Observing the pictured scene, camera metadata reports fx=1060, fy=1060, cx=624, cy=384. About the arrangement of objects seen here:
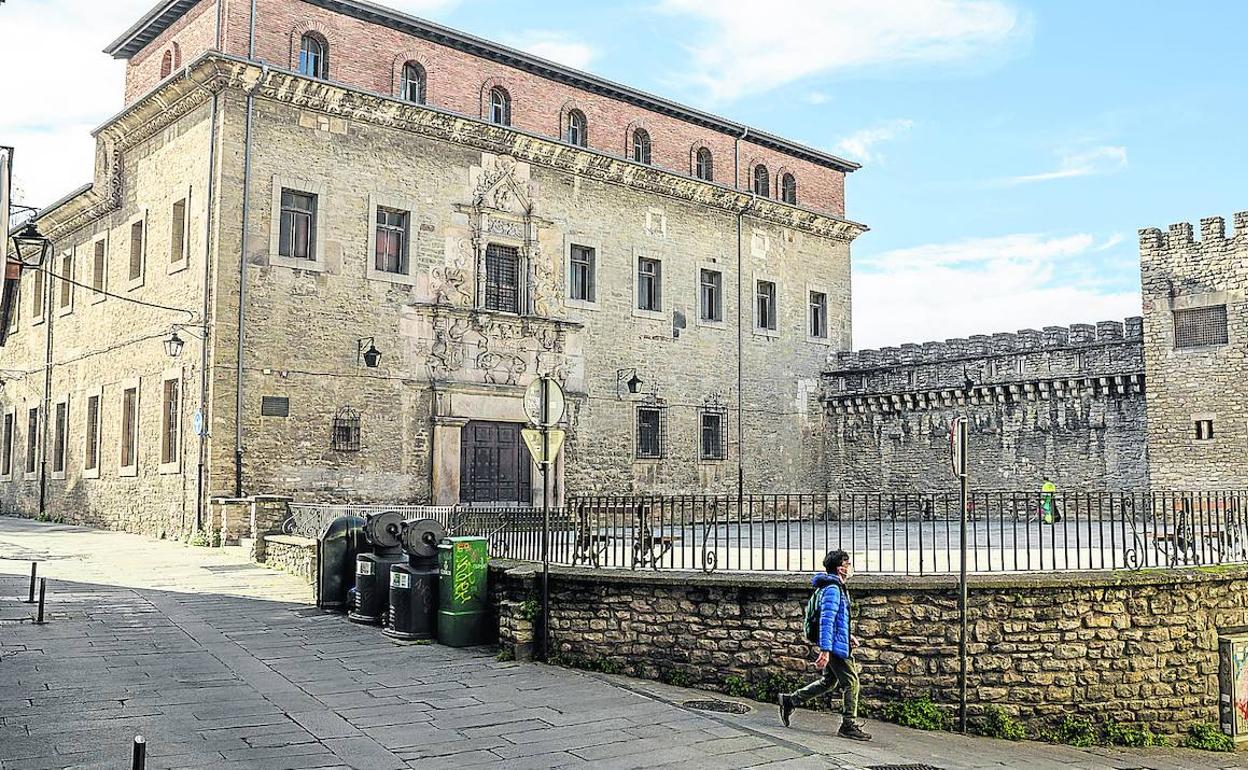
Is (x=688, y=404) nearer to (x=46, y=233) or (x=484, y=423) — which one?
(x=484, y=423)

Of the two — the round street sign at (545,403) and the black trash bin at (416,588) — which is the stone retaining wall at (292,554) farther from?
the round street sign at (545,403)

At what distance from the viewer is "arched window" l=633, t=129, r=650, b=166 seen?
2873 centimetres

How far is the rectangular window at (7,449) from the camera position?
30672 mm

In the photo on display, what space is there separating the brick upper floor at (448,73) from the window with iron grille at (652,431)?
6797mm

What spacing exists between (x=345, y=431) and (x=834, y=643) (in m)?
15.3

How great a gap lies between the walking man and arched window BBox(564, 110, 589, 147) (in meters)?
20.0

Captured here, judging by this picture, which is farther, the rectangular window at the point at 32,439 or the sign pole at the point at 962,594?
the rectangular window at the point at 32,439

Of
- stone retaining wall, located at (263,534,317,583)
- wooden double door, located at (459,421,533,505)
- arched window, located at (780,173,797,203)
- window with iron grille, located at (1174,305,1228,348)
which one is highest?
arched window, located at (780,173,797,203)

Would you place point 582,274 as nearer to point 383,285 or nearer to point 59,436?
point 383,285

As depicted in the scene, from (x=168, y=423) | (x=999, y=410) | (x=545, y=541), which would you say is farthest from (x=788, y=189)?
(x=545, y=541)

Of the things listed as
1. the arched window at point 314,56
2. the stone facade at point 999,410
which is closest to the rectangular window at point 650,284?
the stone facade at point 999,410

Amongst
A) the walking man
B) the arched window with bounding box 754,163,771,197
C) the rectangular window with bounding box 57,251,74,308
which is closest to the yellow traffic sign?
the walking man

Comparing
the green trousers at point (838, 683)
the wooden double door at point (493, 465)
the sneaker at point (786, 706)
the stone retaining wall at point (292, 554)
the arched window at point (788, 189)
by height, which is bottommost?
the sneaker at point (786, 706)

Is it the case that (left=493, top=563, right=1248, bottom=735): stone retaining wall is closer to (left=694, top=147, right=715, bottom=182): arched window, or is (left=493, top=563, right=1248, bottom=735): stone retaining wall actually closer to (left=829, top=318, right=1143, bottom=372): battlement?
(left=829, top=318, right=1143, bottom=372): battlement
